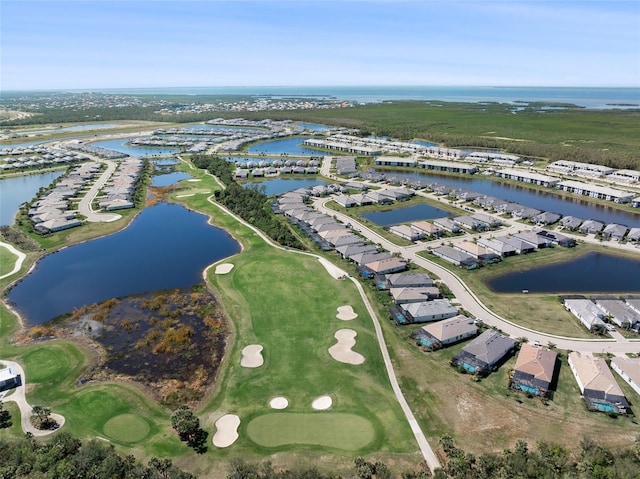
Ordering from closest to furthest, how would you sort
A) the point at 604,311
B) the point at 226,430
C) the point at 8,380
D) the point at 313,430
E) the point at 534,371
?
the point at 313,430 → the point at 226,430 → the point at 534,371 → the point at 8,380 → the point at 604,311

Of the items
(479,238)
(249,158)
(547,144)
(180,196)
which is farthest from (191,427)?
(547,144)

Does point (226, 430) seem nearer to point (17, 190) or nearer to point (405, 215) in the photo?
point (405, 215)

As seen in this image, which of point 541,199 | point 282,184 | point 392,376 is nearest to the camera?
point 392,376

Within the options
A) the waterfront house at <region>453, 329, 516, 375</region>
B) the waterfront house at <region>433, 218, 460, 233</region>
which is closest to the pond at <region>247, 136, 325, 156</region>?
the waterfront house at <region>433, 218, 460, 233</region>

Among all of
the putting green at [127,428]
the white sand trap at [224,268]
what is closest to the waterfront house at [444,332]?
the putting green at [127,428]

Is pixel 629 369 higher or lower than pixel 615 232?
lower

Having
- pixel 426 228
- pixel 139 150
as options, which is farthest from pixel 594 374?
pixel 139 150

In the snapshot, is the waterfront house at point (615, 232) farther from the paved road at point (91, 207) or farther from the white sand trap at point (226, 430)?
the paved road at point (91, 207)
